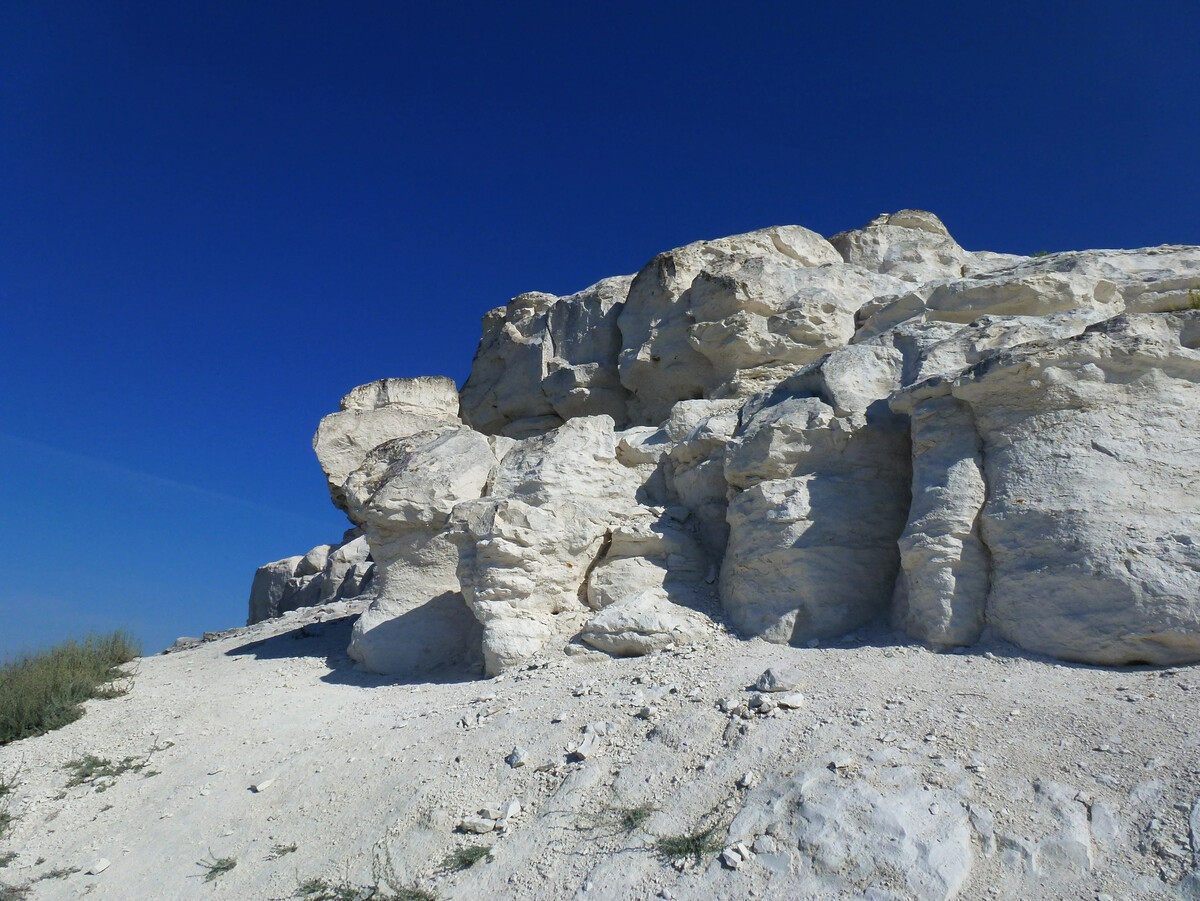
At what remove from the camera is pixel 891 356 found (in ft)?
28.1

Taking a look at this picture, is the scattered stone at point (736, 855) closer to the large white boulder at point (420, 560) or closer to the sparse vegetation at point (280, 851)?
the sparse vegetation at point (280, 851)

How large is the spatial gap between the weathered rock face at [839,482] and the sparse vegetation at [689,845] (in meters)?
2.69

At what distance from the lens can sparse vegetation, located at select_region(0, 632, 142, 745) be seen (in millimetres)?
8383

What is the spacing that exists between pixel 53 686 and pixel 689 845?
319 inches

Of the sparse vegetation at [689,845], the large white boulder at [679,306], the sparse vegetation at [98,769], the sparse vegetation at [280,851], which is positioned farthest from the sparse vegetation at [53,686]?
the large white boulder at [679,306]

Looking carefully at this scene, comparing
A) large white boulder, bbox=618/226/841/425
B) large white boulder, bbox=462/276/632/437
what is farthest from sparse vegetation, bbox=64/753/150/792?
large white boulder, bbox=462/276/632/437

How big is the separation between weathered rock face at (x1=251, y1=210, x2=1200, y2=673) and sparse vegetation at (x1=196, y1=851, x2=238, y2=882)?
3.03 metres

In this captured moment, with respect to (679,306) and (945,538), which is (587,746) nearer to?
(945,538)

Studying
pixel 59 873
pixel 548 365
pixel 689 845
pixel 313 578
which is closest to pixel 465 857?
pixel 689 845

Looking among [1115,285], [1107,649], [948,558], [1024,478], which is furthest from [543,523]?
[1115,285]

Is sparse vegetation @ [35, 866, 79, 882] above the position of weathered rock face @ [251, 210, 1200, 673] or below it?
below

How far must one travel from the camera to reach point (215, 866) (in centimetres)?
A: 554

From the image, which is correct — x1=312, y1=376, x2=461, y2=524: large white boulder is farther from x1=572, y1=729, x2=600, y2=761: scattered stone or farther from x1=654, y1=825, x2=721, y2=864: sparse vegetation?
x1=654, y1=825, x2=721, y2=864: sparse vegetation

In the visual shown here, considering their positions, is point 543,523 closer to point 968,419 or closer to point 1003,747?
point 968,419
